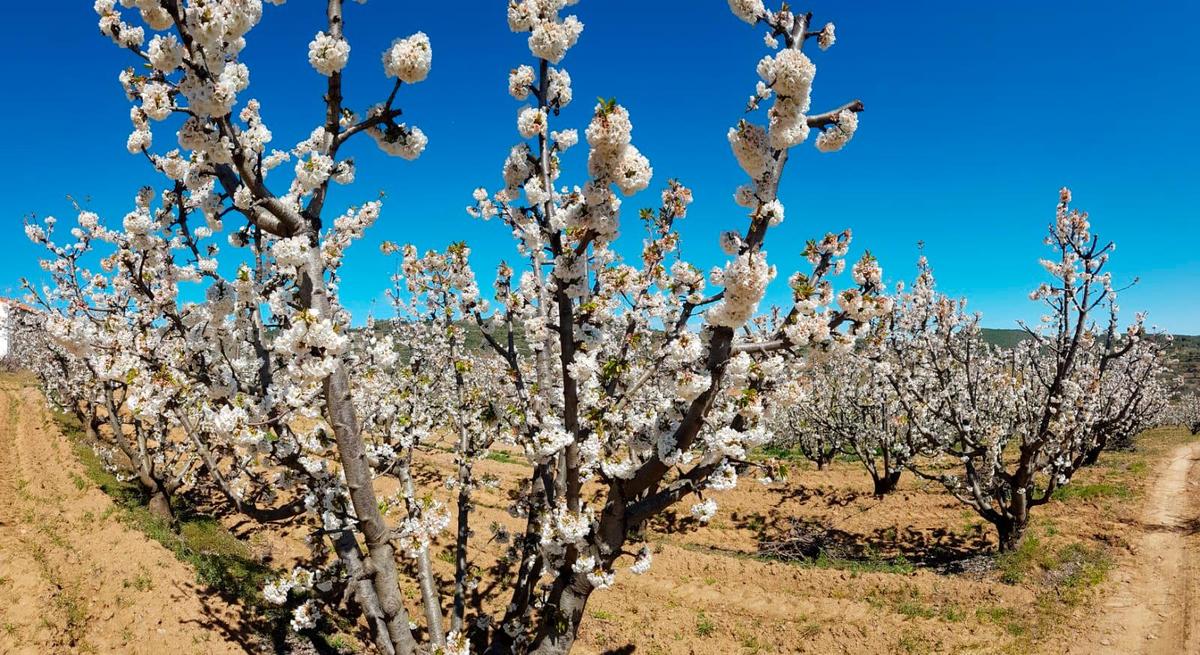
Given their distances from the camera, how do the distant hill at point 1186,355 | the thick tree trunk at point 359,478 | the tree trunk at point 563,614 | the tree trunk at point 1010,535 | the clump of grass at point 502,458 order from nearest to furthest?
1. the thick tree trunk at point 359,478
2. the tree trunk at point 563,614
3. the tree trunk at point 1010,535
4. the clump of grass at point 502,458
5. the distant hill at point 1186,355

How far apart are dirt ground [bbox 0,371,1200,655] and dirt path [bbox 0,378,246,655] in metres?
0.03

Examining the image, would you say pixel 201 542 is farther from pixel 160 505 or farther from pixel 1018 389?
pixel 1018 389

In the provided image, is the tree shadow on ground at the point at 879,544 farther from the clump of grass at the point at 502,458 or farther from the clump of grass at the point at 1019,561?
the clump of grass at the point at 502,458

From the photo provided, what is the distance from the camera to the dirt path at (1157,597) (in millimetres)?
9164

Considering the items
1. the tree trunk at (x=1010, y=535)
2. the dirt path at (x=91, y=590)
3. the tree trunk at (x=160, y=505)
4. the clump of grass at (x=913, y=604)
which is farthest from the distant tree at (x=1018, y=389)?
the tree trunk at (x=160, y=505)

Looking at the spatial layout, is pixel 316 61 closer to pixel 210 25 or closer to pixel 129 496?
pixel 210 25

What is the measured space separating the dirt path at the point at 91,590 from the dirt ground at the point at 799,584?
33mm

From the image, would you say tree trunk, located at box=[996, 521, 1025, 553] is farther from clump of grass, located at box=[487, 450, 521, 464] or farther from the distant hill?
the distant hill

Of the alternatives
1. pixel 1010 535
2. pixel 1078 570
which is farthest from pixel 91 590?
pixel 1078 570

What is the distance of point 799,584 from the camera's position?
11.8m

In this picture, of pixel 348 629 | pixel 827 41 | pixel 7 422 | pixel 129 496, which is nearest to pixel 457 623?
pixel 348 629

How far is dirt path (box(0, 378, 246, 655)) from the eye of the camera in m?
8.47

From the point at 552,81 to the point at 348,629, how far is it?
1019cm

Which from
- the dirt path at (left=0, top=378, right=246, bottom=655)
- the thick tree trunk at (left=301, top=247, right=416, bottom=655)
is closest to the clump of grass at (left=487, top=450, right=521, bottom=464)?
the dirt path at (left=0, top=378, right=246, bottom=655)
